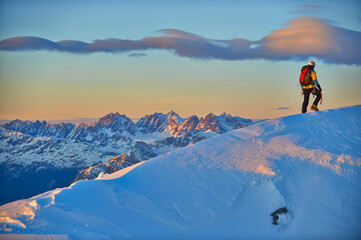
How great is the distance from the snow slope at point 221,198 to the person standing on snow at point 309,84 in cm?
605

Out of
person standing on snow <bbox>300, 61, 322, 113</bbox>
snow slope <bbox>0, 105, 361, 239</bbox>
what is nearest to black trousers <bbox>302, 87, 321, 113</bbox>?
person standing on snow <bbox>300, 61, 322, 113</bbox>

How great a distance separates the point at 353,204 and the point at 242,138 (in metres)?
8.14

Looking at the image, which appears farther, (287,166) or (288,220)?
(287,166)

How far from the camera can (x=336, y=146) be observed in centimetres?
2364

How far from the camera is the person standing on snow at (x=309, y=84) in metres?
29.3

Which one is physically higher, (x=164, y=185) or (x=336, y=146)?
(x=336, y=146)

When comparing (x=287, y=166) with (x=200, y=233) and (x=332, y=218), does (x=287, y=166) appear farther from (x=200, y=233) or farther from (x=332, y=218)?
(x=200, y=233)

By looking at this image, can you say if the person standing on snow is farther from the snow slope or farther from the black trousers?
the snow slope

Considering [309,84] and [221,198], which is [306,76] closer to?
[309,84]

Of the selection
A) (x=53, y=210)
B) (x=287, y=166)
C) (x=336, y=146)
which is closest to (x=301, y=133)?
(x=336, y=146)

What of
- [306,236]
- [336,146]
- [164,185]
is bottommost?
[306,236]

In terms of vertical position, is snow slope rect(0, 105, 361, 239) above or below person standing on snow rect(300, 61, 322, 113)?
below

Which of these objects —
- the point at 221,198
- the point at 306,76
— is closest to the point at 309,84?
the point at 306,76

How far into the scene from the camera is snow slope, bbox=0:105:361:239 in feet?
60.4
